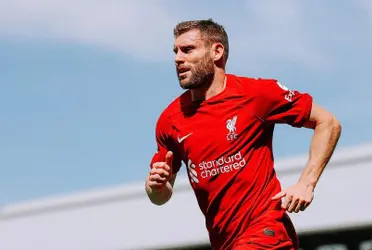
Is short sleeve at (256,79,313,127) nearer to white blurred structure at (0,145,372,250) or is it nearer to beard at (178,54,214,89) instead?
beard at (178,54,214,89)

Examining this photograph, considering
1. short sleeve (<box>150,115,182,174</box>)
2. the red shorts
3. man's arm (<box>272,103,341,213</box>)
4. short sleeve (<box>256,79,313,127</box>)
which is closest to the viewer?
the red shorts

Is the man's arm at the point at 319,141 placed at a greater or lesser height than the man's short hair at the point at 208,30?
lesser

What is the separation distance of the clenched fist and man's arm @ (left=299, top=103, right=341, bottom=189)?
0.97 meters

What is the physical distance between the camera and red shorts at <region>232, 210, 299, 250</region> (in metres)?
6.52

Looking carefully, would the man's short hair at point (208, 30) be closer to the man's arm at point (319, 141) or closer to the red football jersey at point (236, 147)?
the red football jersey at point (236, 147)

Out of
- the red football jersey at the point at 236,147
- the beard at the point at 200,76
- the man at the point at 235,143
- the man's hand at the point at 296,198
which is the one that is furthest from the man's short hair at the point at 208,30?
the man's hand at the point at 296,198

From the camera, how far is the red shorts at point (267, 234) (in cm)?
652

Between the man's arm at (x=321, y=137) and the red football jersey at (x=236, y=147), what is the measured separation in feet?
0.27

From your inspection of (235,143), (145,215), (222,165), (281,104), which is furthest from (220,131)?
(145,215)

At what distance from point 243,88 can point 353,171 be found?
13.6 m

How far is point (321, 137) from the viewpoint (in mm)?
6754

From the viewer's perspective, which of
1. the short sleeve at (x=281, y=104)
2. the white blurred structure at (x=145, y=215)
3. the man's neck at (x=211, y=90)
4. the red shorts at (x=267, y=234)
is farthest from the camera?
the white blurred structure at (x=145, y=215)

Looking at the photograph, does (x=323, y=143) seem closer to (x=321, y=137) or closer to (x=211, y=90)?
(x=321, y=137)

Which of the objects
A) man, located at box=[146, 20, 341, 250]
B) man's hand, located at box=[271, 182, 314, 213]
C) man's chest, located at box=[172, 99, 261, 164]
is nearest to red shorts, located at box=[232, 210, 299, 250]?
man, located at box=[146, 20, 341, 250]
